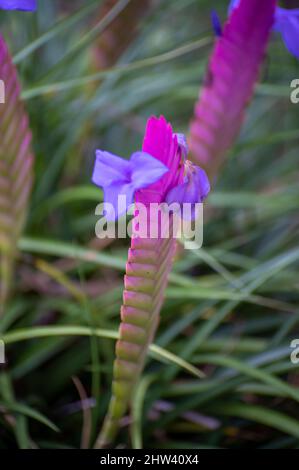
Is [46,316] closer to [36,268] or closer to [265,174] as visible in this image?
[36,268]

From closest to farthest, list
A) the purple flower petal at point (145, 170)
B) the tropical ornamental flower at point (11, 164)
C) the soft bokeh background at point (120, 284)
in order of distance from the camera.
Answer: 1. the purple flower petal at point (145, 170)
2. the tropical ornamental flower at point (11, 164)
3. the soft bokeh background at point (120, 284)

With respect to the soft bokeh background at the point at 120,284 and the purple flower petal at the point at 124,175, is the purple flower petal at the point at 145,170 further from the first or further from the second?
the soft bokeh background at the point at 120,284

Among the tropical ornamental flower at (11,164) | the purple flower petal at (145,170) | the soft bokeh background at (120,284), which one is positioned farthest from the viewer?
the soft bokeh background at (120,284)

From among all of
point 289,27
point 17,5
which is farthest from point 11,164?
point 289,27

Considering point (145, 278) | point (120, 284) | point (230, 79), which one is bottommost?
point (145, 278)

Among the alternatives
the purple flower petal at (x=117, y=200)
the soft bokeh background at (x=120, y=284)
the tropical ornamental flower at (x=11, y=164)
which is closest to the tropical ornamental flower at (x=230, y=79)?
the soft bokeh background at (x=120, y=284)

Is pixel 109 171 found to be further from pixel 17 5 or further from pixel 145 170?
pixel 17 5

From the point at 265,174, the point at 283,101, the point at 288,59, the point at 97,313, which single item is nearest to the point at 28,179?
the point at 97,313

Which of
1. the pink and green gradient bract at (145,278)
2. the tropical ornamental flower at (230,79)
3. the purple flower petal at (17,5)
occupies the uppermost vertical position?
the tropical ornamental flower at (230,79)
